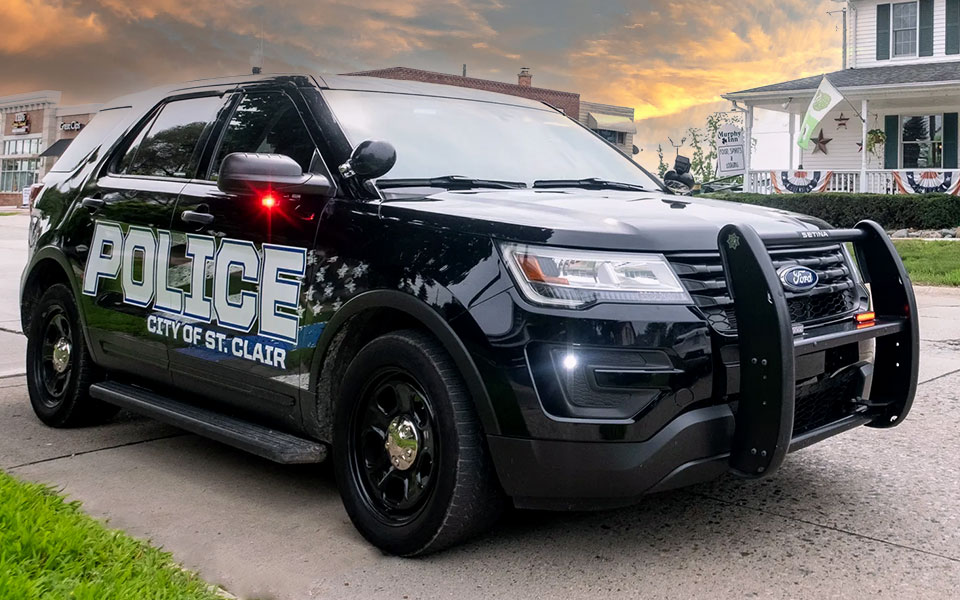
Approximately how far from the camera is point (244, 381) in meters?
4.09

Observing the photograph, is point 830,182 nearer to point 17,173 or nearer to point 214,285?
point 214,285

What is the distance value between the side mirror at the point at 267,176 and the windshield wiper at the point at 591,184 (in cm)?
98

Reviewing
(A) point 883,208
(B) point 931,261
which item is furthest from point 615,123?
(B) point 931,261

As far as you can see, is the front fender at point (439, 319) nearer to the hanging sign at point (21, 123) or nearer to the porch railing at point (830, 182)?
the porch railing at point (830, 182)

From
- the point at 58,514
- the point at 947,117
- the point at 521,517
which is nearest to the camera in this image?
the point at 58,514

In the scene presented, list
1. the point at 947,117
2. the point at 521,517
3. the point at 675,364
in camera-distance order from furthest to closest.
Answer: the point at 947,117 → the point at 521,517 → the point at 675,364

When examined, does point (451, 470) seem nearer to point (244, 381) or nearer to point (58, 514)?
point (244, 381)

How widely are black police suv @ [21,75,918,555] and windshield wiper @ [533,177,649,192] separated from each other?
2 cm

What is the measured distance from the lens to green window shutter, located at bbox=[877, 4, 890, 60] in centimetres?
2614

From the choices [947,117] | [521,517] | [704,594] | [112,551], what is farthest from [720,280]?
[947,117]

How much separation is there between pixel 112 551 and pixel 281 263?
1237mm

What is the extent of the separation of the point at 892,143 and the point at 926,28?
3165mm

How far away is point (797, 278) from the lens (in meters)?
3.44

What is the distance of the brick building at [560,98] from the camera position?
53.7 meters
